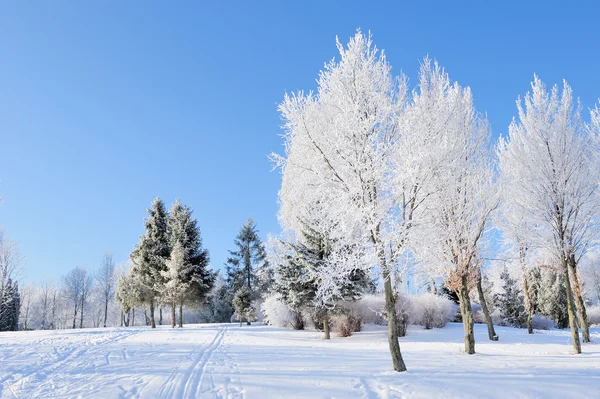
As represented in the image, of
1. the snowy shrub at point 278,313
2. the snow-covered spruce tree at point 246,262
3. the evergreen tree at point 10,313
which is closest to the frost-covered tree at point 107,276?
the evergreen tree at point 10,313

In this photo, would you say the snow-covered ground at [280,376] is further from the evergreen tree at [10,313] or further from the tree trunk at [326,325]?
the evergreen tree at [10,313]

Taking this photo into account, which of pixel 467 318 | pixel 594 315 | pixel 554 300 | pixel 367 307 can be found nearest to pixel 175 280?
pixel 367 307

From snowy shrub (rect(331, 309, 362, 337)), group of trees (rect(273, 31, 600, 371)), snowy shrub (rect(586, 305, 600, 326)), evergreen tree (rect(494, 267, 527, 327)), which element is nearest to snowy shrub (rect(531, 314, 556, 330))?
evergreen tree (rect(494, 267, 527, 327))

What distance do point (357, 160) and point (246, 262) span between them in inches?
1237

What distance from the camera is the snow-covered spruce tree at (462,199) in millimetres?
10789

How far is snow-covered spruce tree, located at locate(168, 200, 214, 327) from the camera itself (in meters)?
26.6

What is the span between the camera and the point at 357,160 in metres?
8.32

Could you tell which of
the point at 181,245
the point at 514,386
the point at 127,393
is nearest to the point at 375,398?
the point at 514,386

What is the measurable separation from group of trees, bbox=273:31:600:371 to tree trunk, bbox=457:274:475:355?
0.04 metres

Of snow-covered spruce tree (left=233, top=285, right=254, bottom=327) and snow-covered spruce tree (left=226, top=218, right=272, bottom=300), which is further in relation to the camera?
snow-covered spruce tree (left=226, top=218, right=272, bottom=300)

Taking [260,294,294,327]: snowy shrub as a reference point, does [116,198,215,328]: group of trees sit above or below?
above

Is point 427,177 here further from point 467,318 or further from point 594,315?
point 594,315

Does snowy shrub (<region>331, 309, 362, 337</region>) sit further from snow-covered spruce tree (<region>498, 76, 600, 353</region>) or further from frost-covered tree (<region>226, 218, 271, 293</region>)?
frost-covered tree (<region>226, 218, 271, 293</region>)

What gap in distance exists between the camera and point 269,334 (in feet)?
63.0
